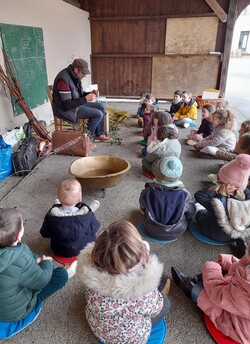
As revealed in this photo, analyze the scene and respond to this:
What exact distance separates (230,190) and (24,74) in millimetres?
3826

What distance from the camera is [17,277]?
129 centimetres

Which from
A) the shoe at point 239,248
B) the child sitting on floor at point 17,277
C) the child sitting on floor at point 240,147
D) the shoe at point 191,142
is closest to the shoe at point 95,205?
the child sitting on floor at point 17,277

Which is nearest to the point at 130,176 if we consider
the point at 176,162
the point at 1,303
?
the point at 176,162

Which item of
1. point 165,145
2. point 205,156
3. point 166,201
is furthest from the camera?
point 205,156

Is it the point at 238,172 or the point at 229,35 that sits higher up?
the point at 229,35

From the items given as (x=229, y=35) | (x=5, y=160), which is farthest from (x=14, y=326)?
(x=229, y=35)

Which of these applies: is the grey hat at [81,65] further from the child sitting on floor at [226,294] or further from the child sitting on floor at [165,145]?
the child sitting on floor at [226,294]

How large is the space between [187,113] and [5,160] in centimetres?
337

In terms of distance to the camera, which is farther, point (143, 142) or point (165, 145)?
point (143, 142)

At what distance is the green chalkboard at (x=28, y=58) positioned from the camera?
4.01m

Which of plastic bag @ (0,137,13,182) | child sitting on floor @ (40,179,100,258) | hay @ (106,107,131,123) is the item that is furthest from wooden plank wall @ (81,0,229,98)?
child sitting on floor @ (40,179,100,258)

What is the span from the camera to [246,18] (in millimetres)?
24359

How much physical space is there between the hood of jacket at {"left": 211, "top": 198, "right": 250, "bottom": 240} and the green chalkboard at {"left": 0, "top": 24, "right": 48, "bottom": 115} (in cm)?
342

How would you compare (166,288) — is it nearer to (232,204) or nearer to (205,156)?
(232,204)
